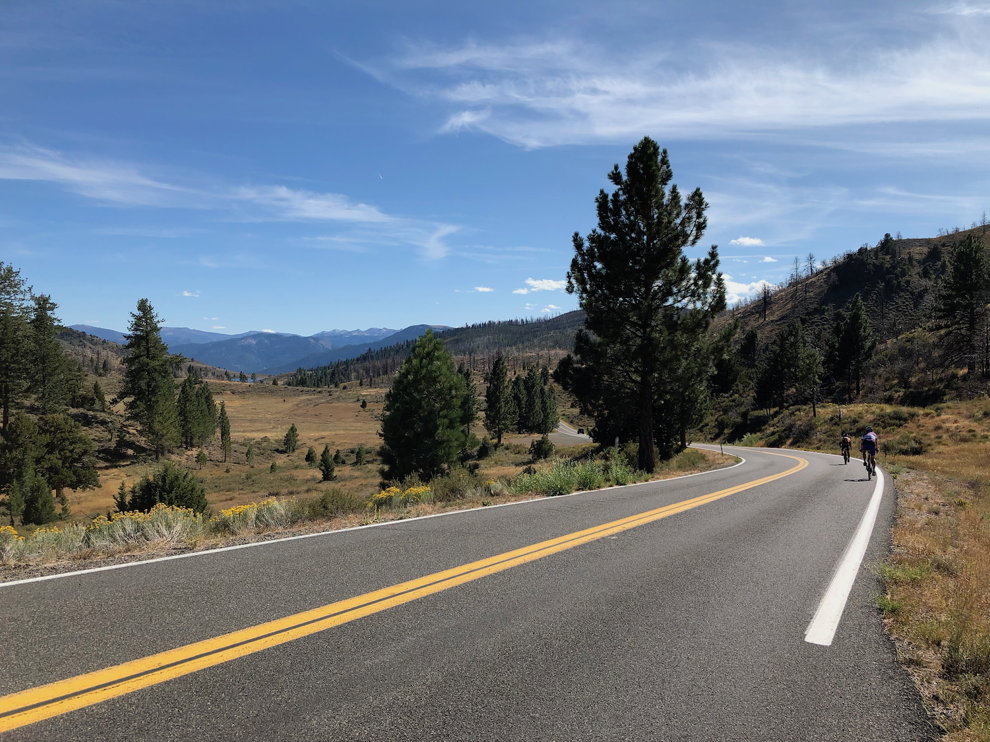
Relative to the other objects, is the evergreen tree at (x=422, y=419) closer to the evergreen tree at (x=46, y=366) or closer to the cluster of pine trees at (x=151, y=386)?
the cluster of pine trees at (x=151, y=386)

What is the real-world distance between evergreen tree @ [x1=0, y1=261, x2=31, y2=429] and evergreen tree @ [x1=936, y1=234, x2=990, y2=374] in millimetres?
87070

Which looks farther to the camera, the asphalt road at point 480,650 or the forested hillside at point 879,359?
the forested hillside at point 879,359

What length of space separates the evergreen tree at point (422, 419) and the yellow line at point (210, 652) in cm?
2514

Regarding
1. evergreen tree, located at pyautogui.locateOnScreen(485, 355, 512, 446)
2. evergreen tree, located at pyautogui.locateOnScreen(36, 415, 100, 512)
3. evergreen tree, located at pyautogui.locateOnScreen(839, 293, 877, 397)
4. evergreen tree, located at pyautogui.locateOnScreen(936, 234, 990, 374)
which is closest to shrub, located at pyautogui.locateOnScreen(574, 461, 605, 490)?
evergreen tree, located at pyautogui.locateOnScreen(36, 415, 100, 512)

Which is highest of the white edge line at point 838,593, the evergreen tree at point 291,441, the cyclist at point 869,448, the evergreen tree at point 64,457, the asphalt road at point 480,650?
the asphalt road at point 480,650

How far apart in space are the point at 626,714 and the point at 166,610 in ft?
11.7

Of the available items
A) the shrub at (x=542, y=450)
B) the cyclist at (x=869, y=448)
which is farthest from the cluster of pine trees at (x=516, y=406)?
the cyclist at (x=869, y=448)

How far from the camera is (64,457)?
39.3 m

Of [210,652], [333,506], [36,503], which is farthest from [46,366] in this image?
[210,652]

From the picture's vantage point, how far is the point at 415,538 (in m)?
6.63

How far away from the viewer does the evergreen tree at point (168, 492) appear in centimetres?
2128

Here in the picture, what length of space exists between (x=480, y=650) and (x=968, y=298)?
212 ft

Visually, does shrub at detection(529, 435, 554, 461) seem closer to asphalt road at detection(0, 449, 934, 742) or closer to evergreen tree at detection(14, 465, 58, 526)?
evergreen tree at detection(14, 465, 58, 526)

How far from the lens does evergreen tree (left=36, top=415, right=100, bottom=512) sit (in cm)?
3759
